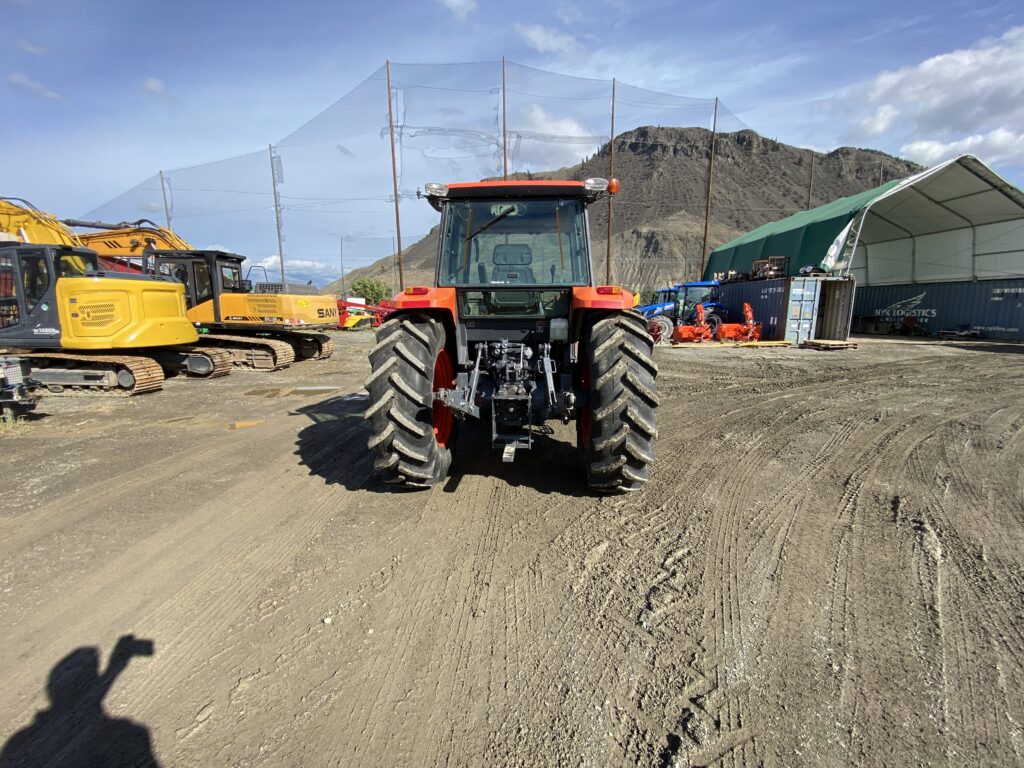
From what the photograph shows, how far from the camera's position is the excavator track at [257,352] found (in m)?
10.9

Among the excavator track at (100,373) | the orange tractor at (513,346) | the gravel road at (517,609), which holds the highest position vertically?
the orange tractor at (513,346)

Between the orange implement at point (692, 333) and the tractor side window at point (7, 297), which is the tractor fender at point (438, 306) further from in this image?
the orange implement at point (692, 333)

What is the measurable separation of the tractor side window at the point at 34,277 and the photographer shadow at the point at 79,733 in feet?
27.8

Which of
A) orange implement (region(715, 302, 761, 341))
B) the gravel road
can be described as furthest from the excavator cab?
orange implement (region(715, 302, 761, 341))

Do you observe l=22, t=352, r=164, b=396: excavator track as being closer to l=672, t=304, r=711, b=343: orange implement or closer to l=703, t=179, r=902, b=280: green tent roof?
l=672, t=304, r=711, b=343: orange implement

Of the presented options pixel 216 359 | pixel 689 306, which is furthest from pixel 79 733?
pixel 689 306

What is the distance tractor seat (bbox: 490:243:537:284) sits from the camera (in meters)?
4.42

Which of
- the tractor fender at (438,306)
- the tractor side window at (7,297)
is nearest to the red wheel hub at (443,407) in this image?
the tractor fender at (438,306)

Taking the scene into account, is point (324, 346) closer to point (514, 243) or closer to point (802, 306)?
point (514, 243)

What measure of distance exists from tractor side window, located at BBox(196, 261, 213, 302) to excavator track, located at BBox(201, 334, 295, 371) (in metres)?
0.87

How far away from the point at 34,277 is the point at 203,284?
3226 mm

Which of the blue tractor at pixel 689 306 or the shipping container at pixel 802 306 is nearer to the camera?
the shipping container at pixel 802 306

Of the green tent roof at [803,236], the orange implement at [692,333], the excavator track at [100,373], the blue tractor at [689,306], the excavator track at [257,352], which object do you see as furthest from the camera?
the blue tractor at [689,306]

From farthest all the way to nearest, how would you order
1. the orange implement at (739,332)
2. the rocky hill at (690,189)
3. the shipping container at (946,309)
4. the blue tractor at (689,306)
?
the rocky hill at (690,189), the blue tractor at (689,306), the shipping container at (946,309), the orange implement at (739,332)
